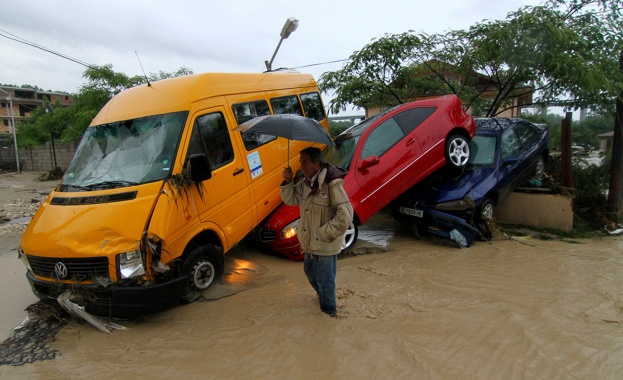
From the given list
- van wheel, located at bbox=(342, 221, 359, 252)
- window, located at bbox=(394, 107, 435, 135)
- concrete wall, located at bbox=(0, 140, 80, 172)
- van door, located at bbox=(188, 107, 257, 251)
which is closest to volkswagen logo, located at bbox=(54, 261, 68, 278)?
van door, located at bbox=(188, 107, 257, 251)

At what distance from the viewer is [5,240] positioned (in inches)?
311

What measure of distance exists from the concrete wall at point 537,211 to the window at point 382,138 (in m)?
3.02

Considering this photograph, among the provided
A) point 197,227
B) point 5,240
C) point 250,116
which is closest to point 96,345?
point 197,227

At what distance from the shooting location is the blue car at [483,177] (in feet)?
21.0

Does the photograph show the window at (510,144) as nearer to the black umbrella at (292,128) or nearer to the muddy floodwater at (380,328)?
the muddy floodwater at (380,328)

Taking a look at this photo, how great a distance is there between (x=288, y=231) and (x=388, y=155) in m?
2.02

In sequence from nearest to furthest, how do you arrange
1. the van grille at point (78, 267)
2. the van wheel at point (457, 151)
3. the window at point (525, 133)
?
the van grille at point (78, 267) → the van wheel at point (457, 151) → the window at point (525, 133)

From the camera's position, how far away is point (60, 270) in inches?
147

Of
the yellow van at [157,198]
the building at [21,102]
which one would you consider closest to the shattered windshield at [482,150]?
the yellow van at [157,198]

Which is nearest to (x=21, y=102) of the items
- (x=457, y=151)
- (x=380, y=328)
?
(x=457, y=151)

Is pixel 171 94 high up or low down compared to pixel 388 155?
up

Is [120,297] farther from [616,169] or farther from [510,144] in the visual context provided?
[616,169]

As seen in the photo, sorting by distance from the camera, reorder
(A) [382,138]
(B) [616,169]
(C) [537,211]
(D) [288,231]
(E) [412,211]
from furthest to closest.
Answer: (B) [616,169], (C) [537,211], (E) [412,211], (A) [382,138], (D) [288,231]

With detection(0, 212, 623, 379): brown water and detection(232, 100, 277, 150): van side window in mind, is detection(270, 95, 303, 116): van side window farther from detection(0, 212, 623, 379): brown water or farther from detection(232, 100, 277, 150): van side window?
detection(0, 212, 623, 379): brown water
